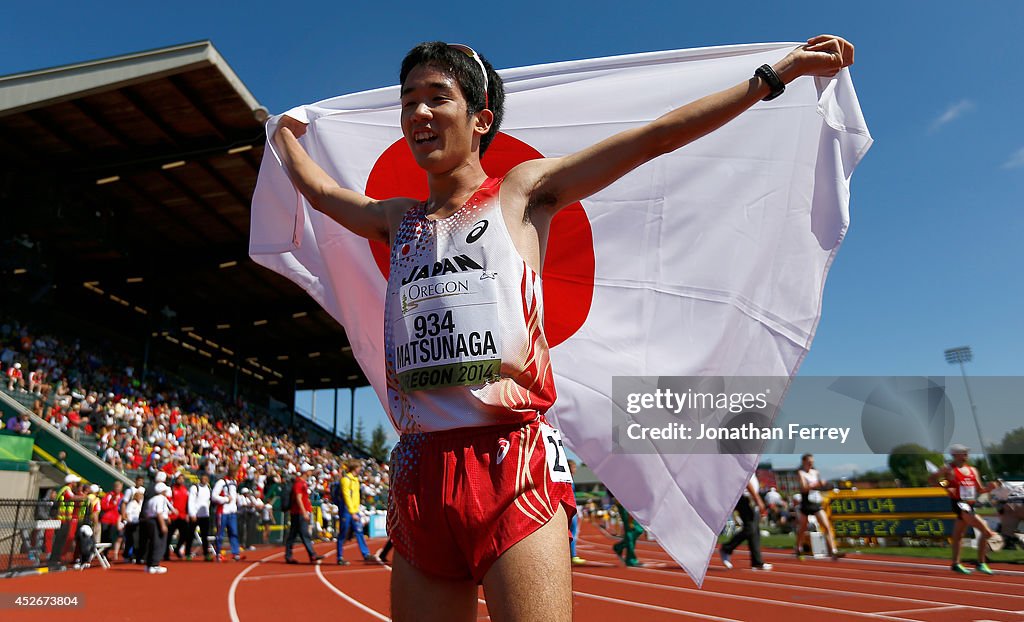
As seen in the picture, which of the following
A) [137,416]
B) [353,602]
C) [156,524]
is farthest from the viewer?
[137,416]

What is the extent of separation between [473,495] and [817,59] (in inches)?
58.6

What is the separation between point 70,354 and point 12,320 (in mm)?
1955

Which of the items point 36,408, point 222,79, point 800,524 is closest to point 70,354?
point 36,408

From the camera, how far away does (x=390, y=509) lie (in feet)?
5.93

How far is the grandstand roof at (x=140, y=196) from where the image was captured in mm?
16109

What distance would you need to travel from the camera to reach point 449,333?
1.75 metres

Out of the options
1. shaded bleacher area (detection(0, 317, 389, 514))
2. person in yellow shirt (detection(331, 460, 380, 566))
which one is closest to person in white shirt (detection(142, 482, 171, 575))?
person in yellow shirt (detection(331, 460, 380, 566))

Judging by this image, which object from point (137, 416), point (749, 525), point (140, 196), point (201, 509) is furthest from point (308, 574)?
point (140, 196)

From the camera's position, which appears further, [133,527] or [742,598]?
[133,527]

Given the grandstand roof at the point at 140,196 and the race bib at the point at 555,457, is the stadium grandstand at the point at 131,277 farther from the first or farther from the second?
the race bib at the point at 555,457

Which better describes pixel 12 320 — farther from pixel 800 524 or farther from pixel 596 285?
pixel 596 285

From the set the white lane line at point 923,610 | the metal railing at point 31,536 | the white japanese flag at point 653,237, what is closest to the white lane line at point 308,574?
the metal railing at point 31,536

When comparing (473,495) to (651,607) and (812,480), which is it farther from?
(812,480)

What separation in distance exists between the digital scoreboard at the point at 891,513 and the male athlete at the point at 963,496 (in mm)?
4375
